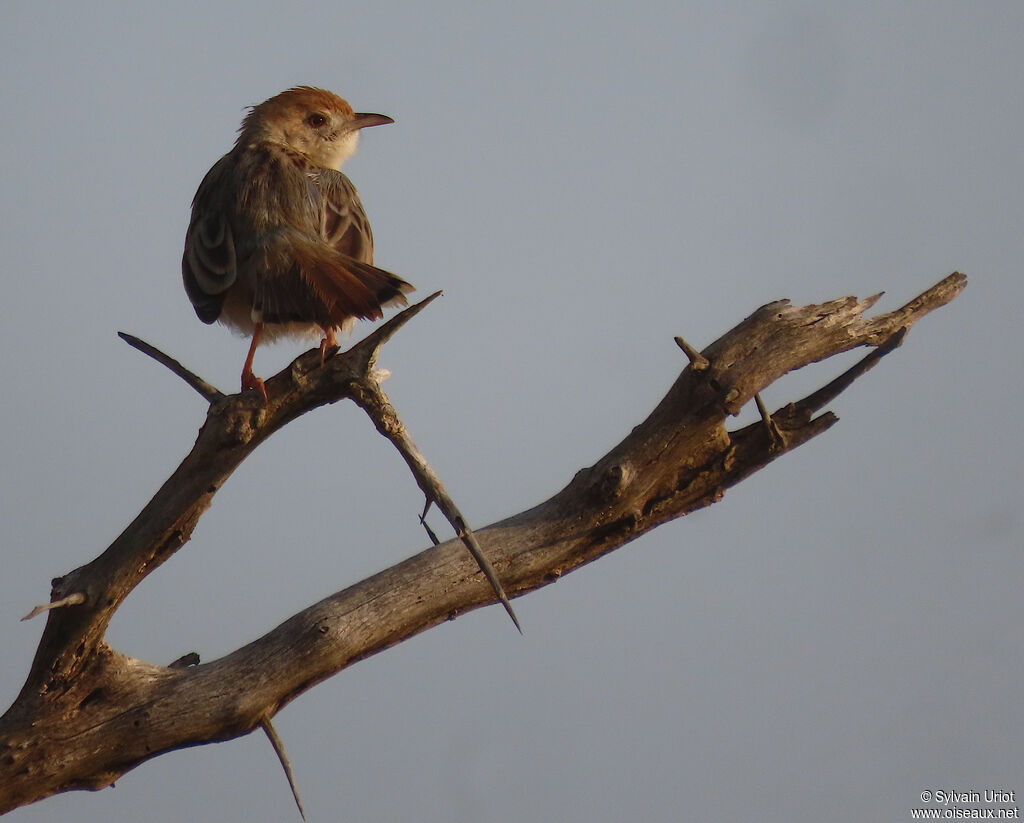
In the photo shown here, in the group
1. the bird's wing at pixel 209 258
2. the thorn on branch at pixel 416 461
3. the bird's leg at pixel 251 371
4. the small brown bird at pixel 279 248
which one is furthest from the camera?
the bird's wing at pixel 209 258

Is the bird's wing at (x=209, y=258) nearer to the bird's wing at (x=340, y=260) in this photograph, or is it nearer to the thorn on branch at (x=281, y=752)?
the bird's wing at (x=340, y=260)

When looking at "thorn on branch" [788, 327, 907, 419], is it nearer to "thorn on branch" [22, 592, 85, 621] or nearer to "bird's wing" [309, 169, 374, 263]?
"bird's wing" [309, 169, 374, 263]

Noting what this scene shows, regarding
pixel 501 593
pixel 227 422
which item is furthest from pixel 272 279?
pixel 501 593

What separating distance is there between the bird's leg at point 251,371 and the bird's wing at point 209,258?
0.89ft

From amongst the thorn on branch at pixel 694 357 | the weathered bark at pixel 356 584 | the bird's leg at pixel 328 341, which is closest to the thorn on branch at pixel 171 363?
the weathered bark at pixel 356 584

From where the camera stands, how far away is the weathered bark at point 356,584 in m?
4.75

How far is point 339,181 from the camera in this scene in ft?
19.9

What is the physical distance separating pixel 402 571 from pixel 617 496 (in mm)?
959

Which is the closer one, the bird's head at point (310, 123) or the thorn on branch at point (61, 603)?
the thorn on branch at point (61, 603)

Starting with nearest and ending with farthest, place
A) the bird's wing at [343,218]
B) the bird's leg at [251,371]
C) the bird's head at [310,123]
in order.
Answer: the bird's leg at [251,371] < the bird's wing at [343,218] < the bird's head at [310,123]

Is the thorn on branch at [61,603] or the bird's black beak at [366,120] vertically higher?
the bird's black beak at [366,120]

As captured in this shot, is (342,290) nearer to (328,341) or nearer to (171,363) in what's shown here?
(328,341)

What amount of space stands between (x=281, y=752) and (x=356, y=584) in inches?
29.2

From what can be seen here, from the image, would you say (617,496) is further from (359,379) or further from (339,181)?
(339,181)
